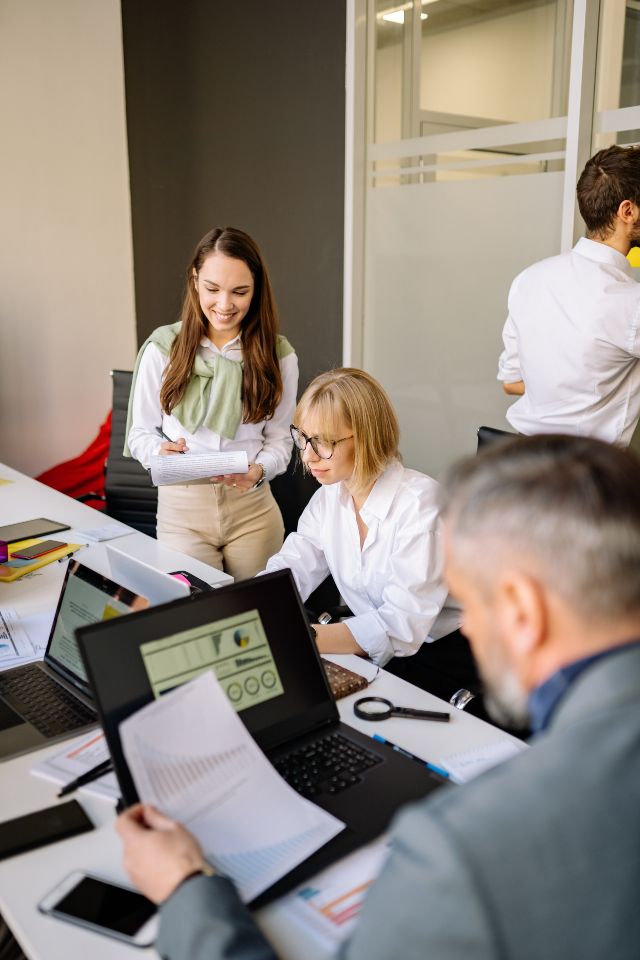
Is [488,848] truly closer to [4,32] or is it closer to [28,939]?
[28,939]

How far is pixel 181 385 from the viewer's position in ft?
8.77

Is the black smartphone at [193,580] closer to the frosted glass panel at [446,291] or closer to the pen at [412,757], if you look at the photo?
the pen at [412,757]

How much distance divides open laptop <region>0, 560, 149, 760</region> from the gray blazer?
2.55 feet

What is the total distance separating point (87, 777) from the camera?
4.60ft

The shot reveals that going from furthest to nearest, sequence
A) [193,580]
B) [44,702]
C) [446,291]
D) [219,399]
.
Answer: [446,291], [219,399], [193,580], [44,702]

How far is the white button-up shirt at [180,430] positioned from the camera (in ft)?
8.89

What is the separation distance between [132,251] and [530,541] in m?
4.69

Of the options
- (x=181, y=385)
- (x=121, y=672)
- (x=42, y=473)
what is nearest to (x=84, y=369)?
(x=42, y=473)

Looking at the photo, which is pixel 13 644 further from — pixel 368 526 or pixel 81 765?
pixel 368 526

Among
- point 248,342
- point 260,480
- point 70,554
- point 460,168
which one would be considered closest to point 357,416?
point 260,480

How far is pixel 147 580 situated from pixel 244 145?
3.59 meters

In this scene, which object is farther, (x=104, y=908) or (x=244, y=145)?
(x=244, y=145)

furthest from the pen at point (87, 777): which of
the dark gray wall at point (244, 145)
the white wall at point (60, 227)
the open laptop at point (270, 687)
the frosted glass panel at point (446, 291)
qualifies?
the white wall at point (60, 227)

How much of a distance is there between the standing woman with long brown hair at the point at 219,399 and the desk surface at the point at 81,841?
0.57 metres
